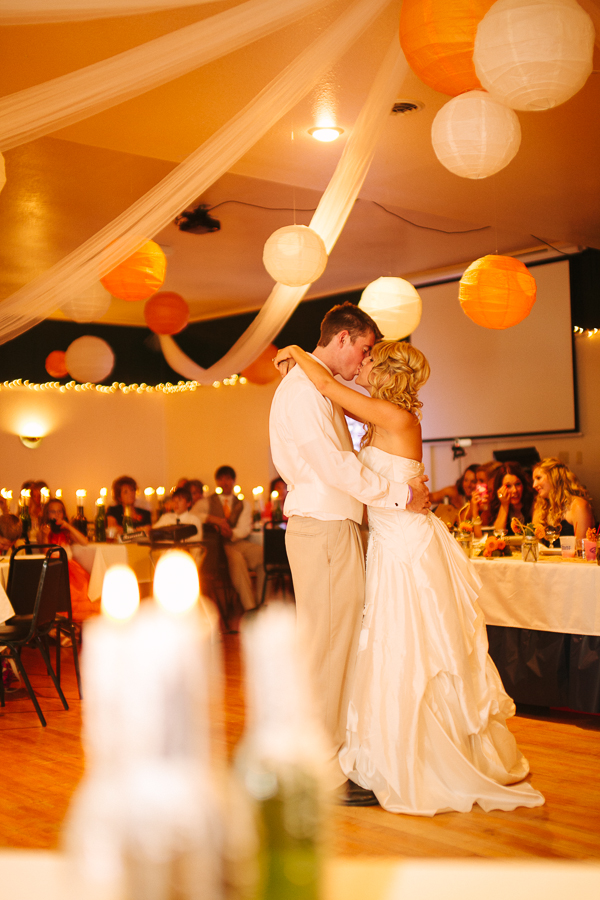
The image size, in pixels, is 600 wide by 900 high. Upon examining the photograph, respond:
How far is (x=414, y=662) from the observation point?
301 cm

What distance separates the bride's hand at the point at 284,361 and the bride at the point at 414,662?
0.07 meters

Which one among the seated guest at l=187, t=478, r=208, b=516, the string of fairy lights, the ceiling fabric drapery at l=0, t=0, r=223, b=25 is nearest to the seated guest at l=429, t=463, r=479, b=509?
the seated guest at l=187, t=478, r=208, b=516

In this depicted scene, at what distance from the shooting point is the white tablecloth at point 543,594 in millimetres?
4113

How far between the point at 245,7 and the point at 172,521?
5.46 m

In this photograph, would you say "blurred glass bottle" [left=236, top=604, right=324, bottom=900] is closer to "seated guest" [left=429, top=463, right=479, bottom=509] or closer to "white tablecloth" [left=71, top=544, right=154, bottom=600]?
"white tablecloth" [left=71, top=544, right=154, bottom=600]

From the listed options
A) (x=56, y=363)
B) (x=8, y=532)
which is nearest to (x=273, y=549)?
(x=8, y=532)

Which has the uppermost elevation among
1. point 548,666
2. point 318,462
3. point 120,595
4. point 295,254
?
point 295,254

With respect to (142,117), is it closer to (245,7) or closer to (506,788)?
(245,7)

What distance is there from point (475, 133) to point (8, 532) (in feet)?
15.0

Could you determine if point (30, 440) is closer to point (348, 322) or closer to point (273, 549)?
point (273, 549)

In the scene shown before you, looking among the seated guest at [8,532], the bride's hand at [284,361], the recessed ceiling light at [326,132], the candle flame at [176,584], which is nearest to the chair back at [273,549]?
the seated guest at [8,532]

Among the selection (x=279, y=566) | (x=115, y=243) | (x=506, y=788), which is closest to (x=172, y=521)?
(x=279, y=566)

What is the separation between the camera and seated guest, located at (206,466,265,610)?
7.86 meters

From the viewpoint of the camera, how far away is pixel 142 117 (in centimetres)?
415
